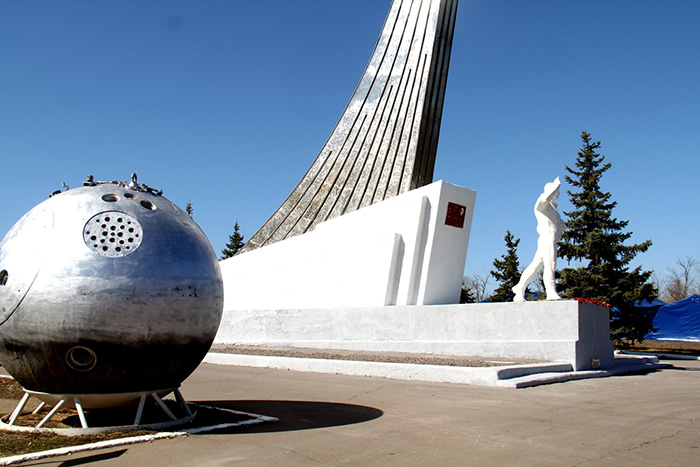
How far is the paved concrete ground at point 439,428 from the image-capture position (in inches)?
140

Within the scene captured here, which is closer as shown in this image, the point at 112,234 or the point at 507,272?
the point at 112,234

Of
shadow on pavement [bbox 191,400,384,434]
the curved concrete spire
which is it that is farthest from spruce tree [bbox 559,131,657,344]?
shadow on pavement [bbox 191,400,384,434]

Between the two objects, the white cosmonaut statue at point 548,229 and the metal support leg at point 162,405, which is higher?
the white cosmonaut statue at point 548,229

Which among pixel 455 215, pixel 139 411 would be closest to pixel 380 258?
pixel 455 215

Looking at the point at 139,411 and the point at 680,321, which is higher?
the point at 680,321

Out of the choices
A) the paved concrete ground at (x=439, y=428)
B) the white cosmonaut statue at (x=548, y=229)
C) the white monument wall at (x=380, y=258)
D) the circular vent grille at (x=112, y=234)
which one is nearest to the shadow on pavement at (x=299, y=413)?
the paved concrete ground at (x=439, y=428)

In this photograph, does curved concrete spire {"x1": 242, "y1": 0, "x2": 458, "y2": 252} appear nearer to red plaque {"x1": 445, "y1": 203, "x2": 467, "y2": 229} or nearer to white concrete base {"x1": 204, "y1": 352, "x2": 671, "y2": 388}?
red plaque {"x1": 445, "y1": 203, "x2": 467, "y2": 229}

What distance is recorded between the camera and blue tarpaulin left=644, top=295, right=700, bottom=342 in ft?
89.6

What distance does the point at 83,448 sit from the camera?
3.71 metres

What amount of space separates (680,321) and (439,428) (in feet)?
95.2

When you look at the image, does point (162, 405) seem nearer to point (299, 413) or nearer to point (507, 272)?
point (299, 413)

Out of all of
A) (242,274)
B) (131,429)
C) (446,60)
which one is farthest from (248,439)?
(446,60)

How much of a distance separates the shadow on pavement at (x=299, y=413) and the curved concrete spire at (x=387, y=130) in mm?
11490

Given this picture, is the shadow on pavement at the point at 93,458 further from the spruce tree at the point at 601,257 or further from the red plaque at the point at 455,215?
the spruce tree at the point at 601,257
